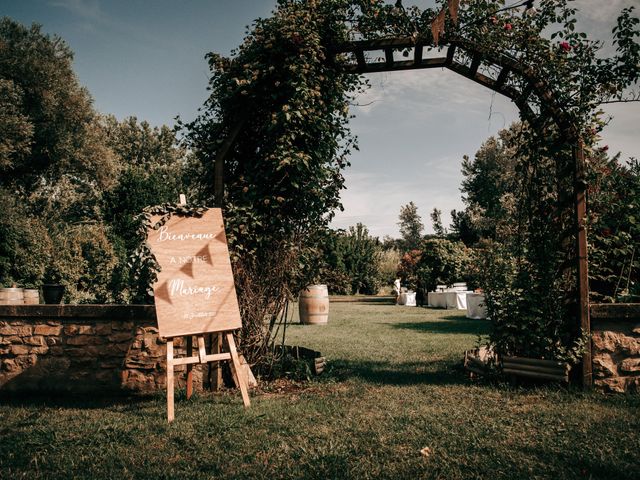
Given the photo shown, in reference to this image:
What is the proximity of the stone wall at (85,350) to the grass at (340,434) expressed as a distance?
0.22m

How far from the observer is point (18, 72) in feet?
61.6

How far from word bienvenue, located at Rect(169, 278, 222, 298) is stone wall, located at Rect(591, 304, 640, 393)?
362 centimetres

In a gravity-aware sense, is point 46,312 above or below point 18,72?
below

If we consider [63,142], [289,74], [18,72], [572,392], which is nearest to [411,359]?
[572,392]

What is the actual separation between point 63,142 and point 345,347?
18.5 meters

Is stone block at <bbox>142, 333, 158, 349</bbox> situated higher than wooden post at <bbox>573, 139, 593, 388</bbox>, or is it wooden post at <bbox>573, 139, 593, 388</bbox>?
wooden post at <bbox>573, 139, 593, 388</bbox>

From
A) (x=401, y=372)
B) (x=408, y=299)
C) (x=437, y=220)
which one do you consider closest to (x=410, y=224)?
(x=437, y=220)

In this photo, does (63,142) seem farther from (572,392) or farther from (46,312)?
(572,392)

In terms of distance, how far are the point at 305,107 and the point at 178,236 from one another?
6.16 feet

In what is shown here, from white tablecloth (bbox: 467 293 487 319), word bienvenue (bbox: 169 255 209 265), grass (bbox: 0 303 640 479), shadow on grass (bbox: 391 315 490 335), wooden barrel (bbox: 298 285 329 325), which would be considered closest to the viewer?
grass (bbox: 0 303 640 479)

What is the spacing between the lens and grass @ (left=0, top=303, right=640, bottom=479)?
2500 millimetres

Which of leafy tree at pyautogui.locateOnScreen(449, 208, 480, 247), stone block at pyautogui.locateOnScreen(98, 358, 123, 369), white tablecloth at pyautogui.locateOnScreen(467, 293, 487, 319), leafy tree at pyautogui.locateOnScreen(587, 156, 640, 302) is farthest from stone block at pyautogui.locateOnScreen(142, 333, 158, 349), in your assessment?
leafy tree at pyautogui.locateOnScreen(449, 208, 480, 247)

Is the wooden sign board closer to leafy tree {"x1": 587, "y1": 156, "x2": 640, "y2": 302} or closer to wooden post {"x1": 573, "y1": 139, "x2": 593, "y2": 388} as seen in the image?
wooden post {"x1": 573, "y1": 139, "x2": 593, "y2": 388}

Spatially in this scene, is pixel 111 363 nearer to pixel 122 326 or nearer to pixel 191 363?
pixel 122 326
